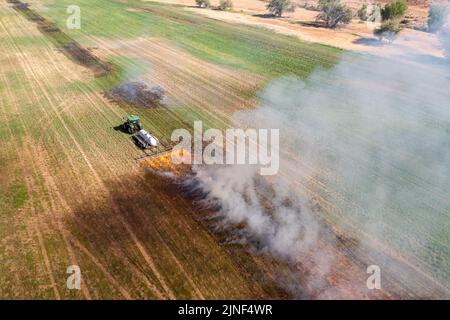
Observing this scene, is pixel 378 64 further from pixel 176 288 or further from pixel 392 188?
pixel 176 288

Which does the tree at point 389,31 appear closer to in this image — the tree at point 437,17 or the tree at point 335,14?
the tree at point 335,14

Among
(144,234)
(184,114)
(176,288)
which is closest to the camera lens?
(176,288)

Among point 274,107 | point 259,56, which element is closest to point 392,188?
point 274,107

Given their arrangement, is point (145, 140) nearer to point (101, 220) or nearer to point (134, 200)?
point (134, 200)

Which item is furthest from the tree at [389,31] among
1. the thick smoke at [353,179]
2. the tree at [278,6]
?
the tree at [278,6]

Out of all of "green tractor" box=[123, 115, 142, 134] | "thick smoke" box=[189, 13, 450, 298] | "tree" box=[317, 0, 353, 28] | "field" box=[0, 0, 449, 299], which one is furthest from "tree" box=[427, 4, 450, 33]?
"green tractor" box=[123, 115, 142, 134]

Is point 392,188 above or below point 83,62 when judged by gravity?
below

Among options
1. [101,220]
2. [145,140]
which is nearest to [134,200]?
[101,220]

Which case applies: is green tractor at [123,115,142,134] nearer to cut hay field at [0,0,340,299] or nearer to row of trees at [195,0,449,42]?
cut hay field at [0,0,340,299]
